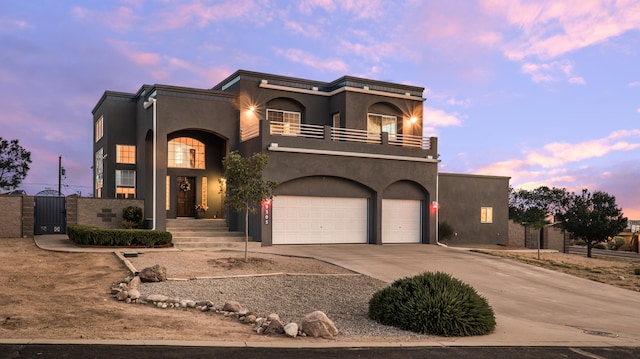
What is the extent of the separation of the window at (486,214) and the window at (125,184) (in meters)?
22.5

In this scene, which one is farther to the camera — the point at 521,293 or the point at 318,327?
the point at 521,293

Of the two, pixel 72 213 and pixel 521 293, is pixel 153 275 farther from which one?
pixel 72 213

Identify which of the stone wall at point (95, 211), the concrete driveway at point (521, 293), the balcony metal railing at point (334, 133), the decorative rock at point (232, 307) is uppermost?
the balcony metal railing at point (334, 133)

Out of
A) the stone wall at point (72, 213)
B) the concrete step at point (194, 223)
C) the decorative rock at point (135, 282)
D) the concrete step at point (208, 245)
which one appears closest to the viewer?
the decorative rock at point (135, 282)

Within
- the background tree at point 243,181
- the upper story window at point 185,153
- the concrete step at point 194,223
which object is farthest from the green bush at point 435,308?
the upper story window at point 185,153

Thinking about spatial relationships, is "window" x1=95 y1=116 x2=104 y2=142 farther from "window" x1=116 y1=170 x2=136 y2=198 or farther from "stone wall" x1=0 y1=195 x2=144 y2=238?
"stone wall" x1=0 y1=195 x2=144 y2=238

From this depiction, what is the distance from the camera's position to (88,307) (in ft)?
36.0

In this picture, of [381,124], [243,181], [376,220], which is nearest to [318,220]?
[376,220]

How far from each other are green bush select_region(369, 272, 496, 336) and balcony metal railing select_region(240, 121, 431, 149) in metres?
16.3

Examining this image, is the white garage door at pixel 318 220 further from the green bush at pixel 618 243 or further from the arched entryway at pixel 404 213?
the green bush at pixel 618 243

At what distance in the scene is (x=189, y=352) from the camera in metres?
7.59

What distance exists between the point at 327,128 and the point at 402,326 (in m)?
17.0

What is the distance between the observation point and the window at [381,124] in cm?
3209

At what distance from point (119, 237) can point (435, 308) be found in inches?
598
